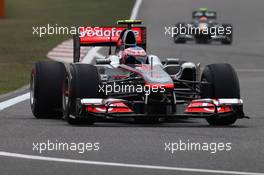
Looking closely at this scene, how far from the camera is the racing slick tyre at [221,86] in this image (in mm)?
13234

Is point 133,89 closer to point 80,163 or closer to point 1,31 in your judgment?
point 80,163

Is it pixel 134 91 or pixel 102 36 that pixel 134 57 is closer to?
pixel 134 91

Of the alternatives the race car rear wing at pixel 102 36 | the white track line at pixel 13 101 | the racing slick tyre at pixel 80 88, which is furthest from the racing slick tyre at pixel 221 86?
the race car rear wing at pixel 102 36

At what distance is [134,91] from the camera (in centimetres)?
1324

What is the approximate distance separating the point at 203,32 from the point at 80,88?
26225mm

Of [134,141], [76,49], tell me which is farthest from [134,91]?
[76,49]

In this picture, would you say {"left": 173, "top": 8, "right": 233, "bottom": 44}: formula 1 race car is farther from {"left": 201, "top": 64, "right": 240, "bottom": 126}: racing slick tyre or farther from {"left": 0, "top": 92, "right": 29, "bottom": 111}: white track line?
{"left": 201, "top": 64, "right": 240, "bottom": 126}: racing slick tyre

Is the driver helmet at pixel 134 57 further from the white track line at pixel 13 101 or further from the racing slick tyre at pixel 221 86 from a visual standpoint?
the white track line at pixel 13 101

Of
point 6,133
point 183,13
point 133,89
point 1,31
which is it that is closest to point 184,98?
point 133,89

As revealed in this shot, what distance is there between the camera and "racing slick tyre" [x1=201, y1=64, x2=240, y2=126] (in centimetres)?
A: 1323

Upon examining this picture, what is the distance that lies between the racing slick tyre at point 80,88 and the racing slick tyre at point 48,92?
3.19 ft

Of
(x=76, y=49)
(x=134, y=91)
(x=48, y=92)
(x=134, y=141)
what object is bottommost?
(x=134, y=141)

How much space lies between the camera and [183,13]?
4969 cm

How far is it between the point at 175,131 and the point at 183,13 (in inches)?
1483
